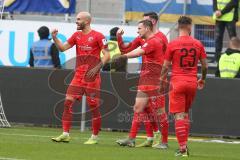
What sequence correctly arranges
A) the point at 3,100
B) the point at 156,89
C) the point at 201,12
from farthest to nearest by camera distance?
the point at 201,12 < the point at 3,100 < the point at 156,89

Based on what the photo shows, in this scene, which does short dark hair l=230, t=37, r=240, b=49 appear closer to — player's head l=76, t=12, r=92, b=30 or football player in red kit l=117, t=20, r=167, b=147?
football player in red kit l=117, t=20, r=167, b=147

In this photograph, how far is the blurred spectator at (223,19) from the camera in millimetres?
23250

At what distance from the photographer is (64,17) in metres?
25.2

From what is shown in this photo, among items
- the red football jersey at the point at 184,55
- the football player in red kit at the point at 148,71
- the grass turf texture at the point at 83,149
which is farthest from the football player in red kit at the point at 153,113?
the red football jersey at the point at 184,55

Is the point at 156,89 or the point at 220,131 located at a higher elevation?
the point at 156,89

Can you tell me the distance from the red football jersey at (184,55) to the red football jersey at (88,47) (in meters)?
2.41

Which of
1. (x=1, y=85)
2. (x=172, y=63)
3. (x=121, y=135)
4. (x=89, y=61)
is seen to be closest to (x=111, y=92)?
(x=121, y=135)

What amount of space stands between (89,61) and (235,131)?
16.6ft

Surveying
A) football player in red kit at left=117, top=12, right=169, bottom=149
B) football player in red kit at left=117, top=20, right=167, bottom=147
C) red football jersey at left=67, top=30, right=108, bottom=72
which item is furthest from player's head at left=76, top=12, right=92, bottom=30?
football player in red kit at left=117, top=20, right=167, bottom=147

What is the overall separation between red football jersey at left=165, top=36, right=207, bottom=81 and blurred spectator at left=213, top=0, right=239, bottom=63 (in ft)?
29.4

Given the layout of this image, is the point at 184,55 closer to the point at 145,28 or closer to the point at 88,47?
the point at 145,28

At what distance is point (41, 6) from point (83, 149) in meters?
11.0

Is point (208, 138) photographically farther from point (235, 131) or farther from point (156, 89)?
point (156, 89)

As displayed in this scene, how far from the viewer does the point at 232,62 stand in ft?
69.7
